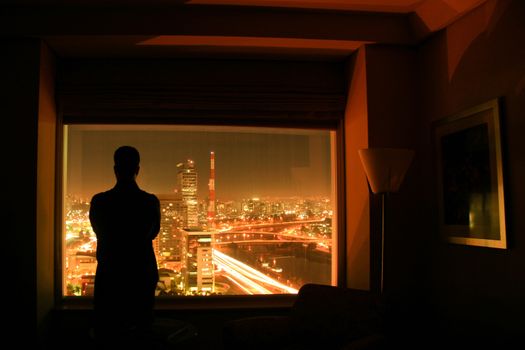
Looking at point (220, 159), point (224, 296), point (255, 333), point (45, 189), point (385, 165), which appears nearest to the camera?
point (255, 333)

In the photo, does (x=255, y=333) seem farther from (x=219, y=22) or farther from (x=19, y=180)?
(x=219, y=22)

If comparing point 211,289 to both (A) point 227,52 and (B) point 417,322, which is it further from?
(A) point 227,52

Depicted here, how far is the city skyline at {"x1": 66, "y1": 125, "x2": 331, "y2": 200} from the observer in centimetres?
340

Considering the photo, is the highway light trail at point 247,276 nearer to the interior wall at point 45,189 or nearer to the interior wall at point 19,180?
the interior wall at point 45,189

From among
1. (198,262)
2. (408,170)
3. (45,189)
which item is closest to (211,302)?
(198,262)

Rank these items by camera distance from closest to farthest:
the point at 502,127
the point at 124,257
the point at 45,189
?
1. the point at 124,257
2. the point at 502,127
3. the point at 45,189

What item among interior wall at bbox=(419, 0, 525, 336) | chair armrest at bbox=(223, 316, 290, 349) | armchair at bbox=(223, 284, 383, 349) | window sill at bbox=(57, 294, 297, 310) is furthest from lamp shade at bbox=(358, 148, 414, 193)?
window sill at bbox=(57, 294, 297, 310)

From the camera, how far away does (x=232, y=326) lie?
2449mm

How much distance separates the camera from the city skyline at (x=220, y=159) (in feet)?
11.2

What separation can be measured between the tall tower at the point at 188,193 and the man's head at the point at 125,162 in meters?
1.26

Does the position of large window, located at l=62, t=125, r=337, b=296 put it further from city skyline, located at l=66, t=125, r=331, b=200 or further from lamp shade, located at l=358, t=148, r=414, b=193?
lamp shade, located at l=358, t=148, r=414, b=193

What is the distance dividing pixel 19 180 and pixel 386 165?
248 centimetres

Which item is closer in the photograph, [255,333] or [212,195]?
[255,333]

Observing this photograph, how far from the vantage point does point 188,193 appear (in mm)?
3393
